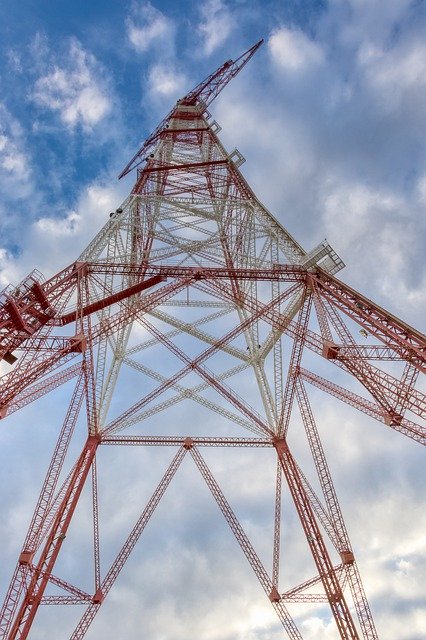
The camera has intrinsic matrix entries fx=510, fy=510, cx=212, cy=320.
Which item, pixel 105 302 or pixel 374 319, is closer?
pixel 374 319

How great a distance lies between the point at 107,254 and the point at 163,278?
2.97 m

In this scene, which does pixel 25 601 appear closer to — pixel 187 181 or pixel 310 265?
pixel 310 265

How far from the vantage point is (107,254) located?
24828 mm

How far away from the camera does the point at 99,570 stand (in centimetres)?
2519

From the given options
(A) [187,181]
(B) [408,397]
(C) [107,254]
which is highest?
(A) [187,181]

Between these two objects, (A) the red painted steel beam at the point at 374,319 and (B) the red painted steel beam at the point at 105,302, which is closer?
(A) the red painted steel beam at the point at 374,319

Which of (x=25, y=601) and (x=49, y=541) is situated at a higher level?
(x=49, y=541)

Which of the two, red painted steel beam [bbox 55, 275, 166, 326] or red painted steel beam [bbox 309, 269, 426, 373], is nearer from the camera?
red painted steel beam [bbox 309, 269, 426, 373]

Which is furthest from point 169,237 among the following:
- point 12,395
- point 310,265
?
point 12,395

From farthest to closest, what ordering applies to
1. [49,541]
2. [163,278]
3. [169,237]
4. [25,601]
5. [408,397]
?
[169,237], [163,278], [49,541], [25,601], [408,397]

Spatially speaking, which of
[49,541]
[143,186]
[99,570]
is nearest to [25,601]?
[49,541]

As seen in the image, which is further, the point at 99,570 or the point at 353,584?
the point at 99,570

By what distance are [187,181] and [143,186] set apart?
483 cm

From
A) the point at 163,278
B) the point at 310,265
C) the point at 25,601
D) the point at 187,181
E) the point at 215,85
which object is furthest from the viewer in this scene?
the point at 215,85
